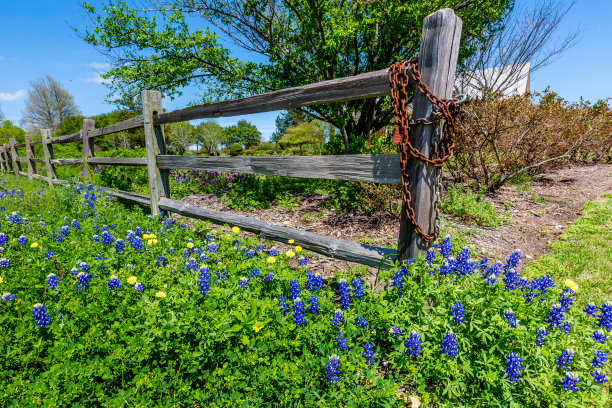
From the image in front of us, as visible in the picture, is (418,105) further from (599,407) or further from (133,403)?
(133,403)

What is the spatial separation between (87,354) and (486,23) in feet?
36.3

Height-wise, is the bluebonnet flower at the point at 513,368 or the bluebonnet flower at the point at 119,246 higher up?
the bluebonnet flower at the point at 119,246

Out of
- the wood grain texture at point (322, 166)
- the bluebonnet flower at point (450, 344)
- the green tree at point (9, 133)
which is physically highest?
the green tree at point (9, 133)

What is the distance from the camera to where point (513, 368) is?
1542 millimetres

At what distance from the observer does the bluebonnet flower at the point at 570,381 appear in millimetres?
1484

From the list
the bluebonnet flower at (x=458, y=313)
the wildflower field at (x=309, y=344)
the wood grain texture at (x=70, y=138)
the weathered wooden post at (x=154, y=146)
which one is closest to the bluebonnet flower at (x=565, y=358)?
the wildflower field at (x=309, y=344)

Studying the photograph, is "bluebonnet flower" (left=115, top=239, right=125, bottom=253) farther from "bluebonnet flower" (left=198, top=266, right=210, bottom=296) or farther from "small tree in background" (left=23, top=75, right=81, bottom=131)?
"small tree in background" (left=23, top=75, right=81, bottom=131)

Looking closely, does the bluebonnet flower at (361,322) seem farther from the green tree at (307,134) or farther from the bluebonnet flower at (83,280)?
the green tree at (307,134)

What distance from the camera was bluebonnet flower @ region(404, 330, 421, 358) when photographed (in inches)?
65.0

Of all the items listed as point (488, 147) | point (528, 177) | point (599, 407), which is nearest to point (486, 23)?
point (488, 147)

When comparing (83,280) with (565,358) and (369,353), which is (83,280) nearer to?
(369,353)

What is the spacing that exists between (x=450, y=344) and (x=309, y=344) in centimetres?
86

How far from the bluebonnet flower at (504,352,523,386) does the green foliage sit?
381cm

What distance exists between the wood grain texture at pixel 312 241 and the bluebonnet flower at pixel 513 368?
922mm
